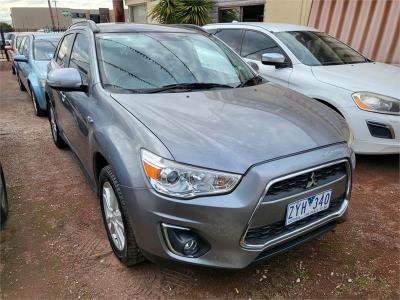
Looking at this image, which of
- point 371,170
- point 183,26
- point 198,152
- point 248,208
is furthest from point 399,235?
point 183,26

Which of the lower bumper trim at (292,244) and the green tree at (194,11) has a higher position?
the green tree at (194,11)

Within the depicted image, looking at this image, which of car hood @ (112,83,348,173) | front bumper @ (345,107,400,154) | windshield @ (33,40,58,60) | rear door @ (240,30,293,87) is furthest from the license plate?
windshield @ (33,40,58,60)

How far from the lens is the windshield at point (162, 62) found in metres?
2.89

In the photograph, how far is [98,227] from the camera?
306cm

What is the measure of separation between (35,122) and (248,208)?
5450mm

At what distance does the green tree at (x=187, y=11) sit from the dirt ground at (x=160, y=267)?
803 centimetres

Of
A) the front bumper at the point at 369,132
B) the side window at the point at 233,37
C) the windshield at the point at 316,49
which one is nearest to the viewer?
the front bumper at the point at 369,132

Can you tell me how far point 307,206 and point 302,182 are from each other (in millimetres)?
168

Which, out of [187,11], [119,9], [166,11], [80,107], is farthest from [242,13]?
[80,107]

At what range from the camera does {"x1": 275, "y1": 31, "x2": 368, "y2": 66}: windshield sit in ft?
15.8

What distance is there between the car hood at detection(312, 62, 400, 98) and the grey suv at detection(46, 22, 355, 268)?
1.33m

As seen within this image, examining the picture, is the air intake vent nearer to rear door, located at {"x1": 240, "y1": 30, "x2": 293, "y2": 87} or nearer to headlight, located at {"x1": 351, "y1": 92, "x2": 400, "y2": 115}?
headlight, located at {"x1": 351, "y1": 92, "x2": 400, "y2": 115}

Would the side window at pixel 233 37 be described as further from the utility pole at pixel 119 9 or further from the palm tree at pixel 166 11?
the palm tree at pixel 166 11

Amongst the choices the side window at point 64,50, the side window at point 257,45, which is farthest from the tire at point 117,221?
the side window at point 257,45
